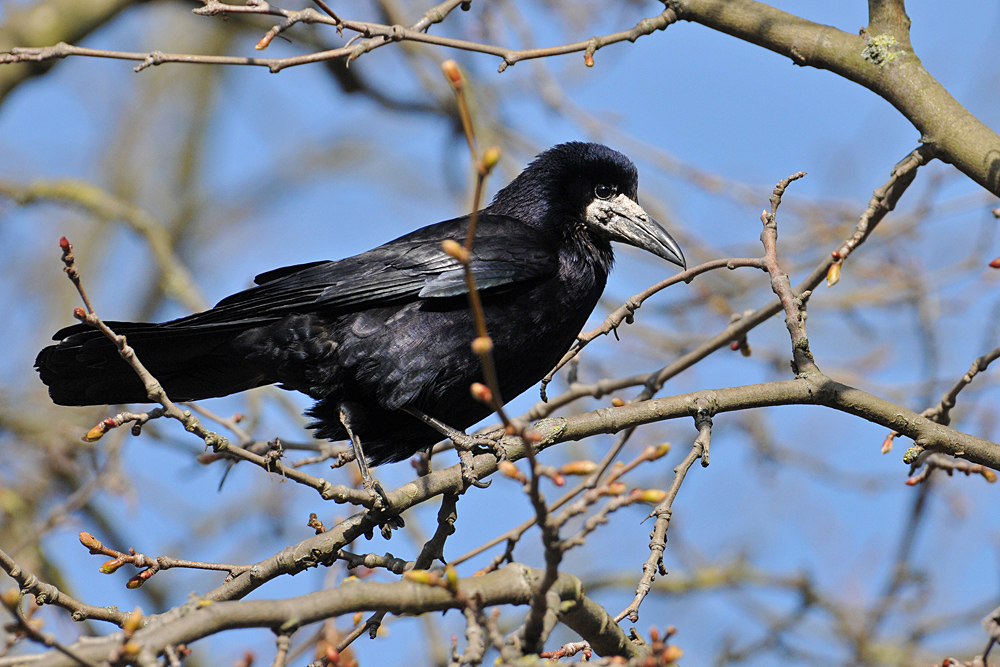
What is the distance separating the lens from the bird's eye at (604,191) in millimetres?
4531

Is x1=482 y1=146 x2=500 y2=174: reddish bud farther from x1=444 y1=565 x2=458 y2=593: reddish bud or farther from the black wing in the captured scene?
the black wing

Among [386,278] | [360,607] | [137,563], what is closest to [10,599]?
[360,607]

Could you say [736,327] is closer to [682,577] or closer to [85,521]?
[682,577]

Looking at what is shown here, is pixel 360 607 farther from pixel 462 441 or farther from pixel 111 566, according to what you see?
pixel 462 441

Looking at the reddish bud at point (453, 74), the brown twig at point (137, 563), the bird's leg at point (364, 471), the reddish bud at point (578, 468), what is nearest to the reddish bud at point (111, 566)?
the brown twig at point (137, 563)

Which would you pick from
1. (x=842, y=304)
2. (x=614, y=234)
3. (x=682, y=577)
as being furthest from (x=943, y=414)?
(x=682, y=577)

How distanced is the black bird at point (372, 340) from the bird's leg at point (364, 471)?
0.04 feet

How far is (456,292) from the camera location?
12.4 feet

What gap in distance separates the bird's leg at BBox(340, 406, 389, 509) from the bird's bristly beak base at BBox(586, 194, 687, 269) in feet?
4.88

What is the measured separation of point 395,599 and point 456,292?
1.89 metres

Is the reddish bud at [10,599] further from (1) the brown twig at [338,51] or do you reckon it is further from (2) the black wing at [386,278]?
(2) the black wing at [386,278]

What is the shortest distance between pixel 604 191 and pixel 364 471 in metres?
1.86

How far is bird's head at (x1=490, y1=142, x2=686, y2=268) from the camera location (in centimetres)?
439

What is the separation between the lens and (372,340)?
3754 millimetres
